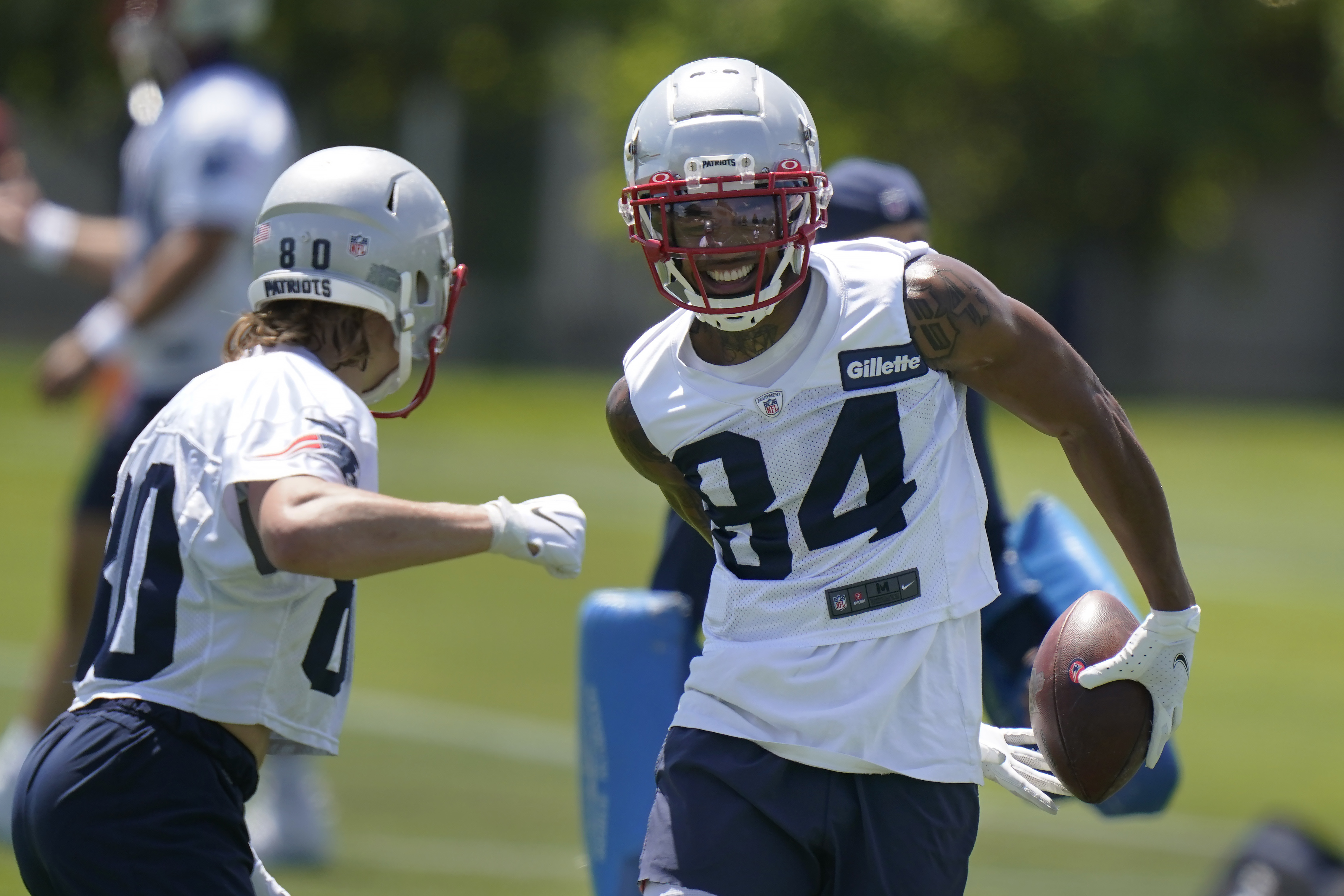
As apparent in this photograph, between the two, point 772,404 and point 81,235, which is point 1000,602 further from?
point 81,235

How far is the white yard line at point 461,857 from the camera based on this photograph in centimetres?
570

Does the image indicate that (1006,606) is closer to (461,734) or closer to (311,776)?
(311,776)

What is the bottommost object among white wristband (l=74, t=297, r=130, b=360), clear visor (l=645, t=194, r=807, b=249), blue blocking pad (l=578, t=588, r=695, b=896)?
blue blocking pad (l=578, t=588, r=695, b=896)

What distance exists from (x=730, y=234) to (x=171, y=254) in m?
3.13

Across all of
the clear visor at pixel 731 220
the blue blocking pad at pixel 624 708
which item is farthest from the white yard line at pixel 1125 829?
the clear visor at pixel 731 220

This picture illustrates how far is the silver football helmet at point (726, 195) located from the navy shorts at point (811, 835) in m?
0.86

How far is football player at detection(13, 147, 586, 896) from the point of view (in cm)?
290

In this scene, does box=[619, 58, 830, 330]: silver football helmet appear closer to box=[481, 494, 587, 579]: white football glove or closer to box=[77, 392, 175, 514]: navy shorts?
box=[481, 494, 587, 579]: white football glove

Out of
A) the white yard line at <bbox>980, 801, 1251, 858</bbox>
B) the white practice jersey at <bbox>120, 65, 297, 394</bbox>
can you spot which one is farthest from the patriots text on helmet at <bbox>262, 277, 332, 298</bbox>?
the white yard line at <bbox>980, 801, 1251, 858</bbox>

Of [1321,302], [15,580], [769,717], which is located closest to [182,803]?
[769,717]

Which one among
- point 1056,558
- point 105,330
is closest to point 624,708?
point 1056,558

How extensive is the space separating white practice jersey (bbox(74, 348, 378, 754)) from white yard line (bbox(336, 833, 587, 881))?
2.58m

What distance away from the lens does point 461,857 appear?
584 cm

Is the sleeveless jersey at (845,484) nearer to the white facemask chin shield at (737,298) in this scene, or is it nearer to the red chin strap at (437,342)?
the white facemask chin shield at (737,298)
